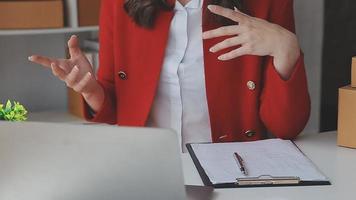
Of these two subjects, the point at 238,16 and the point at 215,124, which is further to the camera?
the point at 215,124

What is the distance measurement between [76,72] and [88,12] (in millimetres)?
1039

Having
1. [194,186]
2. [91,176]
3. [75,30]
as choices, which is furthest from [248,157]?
[75,30]

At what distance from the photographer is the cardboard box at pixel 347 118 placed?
4.71ft

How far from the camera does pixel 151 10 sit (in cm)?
162

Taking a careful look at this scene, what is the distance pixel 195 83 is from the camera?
1.62 meters

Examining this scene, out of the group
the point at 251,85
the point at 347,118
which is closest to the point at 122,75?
the point at 251,85

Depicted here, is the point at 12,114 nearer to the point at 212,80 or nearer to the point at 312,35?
the point at 212,80

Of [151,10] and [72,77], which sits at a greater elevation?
[151,10]

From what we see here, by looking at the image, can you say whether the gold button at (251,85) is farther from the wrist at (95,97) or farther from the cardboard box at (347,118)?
the wrist at (95,97)

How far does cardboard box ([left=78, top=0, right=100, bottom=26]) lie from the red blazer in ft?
2.30

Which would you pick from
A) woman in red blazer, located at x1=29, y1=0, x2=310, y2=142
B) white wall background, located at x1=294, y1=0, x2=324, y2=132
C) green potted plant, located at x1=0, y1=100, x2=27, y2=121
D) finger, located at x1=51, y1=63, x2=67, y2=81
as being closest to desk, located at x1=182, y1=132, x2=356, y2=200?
woman in red blazer, located at x1=29, y1=0, x2=310, y2=142

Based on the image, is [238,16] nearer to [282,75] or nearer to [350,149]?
[282,75]

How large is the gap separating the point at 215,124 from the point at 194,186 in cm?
48

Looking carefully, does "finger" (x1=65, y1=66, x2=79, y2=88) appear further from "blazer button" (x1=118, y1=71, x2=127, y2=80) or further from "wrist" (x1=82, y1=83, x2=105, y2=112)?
"blazer button" (x1=118, y1=71, x2=127, y2=80)
